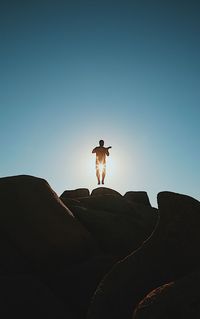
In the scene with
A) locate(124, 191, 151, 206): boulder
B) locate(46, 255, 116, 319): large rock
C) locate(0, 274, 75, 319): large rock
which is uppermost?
locate(124, 191, 151, 206): boulder

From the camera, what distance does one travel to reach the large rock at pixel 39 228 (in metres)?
7.99

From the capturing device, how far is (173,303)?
3.46 metres

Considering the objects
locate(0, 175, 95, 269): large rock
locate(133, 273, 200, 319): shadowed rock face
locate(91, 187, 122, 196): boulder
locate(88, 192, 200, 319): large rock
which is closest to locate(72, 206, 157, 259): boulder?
locate(0, 175, 95, 269): large rock

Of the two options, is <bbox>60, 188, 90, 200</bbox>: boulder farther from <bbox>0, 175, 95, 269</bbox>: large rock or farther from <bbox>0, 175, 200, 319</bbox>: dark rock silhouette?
<bbox>0, 175, 95, 269</bbox>: large rock

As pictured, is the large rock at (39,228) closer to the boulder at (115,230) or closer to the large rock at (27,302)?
the boulder at (115,230)

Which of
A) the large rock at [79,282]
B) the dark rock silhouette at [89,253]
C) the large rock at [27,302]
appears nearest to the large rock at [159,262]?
the dark rock silhouette at [89,253]

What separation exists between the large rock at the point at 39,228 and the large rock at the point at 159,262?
10.4ft

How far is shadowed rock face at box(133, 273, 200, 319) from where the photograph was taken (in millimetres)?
3336

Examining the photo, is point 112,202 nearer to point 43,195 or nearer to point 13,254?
point 43,195

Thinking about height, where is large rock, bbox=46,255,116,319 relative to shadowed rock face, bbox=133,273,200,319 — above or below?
below

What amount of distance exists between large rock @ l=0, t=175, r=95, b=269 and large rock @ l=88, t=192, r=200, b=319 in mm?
3168

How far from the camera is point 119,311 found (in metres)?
4.66

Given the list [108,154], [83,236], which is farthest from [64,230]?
[108,154]

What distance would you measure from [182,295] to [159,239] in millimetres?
2060
